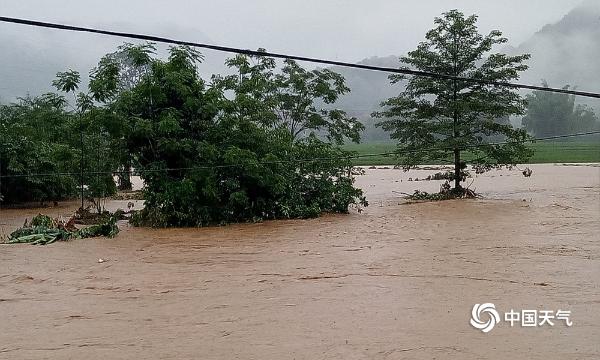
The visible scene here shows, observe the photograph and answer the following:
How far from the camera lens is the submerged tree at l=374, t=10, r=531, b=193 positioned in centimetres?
1748

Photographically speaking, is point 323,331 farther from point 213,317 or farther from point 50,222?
point 50,222

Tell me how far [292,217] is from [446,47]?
25.9 feet

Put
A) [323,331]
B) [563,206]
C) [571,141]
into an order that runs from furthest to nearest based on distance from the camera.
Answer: [571,141]
[563,206]
[323,331]

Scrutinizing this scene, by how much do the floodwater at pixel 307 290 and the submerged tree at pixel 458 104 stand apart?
486 centimetres

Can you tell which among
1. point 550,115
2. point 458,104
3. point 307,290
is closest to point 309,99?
point 458,104

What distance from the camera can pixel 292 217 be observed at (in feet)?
46.3

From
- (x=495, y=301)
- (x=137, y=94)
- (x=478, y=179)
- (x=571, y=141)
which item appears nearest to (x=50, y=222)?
Result: (x=137, y=94)

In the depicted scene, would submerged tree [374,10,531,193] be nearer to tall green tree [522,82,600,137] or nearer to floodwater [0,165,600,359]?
floodwater [0,165,600,359]

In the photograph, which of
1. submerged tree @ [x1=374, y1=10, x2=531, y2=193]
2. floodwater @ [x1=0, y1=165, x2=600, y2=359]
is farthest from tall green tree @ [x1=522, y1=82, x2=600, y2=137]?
floodwater @ [x1=0, y1=165, x2=600, y2=359]

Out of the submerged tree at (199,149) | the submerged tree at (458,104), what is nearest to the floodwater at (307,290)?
the submerged tree at (199,149)

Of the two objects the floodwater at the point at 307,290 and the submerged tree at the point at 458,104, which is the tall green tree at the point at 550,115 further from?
the floodwater at the point at 307,290

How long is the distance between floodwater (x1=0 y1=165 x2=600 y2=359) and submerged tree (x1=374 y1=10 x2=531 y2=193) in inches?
191

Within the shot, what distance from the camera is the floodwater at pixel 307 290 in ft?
16.6

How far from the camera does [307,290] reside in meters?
7.07
